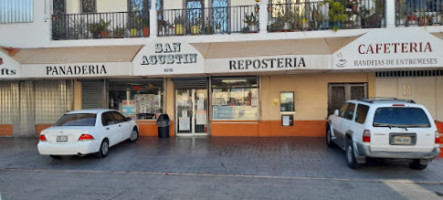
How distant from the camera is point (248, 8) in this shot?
469 inches

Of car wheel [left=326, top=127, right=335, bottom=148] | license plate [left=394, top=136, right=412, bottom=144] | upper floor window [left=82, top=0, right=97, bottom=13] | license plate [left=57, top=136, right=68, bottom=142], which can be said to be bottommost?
car wheel [left=326, top=127, right=335, bottom=148]

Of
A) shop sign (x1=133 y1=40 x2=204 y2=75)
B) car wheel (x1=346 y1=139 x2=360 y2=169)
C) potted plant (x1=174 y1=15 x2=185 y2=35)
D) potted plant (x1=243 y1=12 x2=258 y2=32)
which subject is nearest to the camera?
car wheel (x1=346 y1=139 x2=360 y2=169)

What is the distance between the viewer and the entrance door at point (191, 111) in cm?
1239

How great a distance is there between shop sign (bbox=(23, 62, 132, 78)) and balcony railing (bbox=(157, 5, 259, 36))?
8.01ft

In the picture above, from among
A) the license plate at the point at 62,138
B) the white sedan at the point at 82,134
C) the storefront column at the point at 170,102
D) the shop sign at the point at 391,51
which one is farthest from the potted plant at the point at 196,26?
the license plate at the point at 62,138

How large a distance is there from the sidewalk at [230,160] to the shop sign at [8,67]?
2.65 metres

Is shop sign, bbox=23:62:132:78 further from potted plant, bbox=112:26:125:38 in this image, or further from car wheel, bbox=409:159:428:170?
car wheel, bbox=409:159:428:170

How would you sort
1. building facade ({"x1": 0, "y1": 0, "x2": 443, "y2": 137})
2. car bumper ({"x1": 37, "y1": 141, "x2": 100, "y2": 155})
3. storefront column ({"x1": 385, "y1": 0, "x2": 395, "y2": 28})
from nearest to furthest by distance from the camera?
car bumper ({"x1": 37, "y1": 141, "x2": 100, "y2": 155})
building facade ({"x1": 0, "y1": 0, "x2": 443, "y2": 137})
storefront column ({"x1": 385, "y1": 0, "x2": 395, "y2": 28})

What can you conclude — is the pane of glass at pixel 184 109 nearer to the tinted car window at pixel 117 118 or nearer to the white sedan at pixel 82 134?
the tinted car window at pixel 117 118

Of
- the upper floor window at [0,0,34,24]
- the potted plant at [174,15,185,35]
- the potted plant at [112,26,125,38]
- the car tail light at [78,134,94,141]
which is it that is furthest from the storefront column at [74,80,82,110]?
the car tail light at [78,134,94,141]

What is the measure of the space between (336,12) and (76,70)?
9607 mm

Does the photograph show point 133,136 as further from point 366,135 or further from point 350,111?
point 366,135

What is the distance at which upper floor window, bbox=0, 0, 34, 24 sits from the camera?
12047 mm

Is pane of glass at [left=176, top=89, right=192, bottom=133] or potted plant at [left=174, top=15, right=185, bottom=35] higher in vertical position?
potted plant at [left=174, top=15, right=185, bottom=35]
